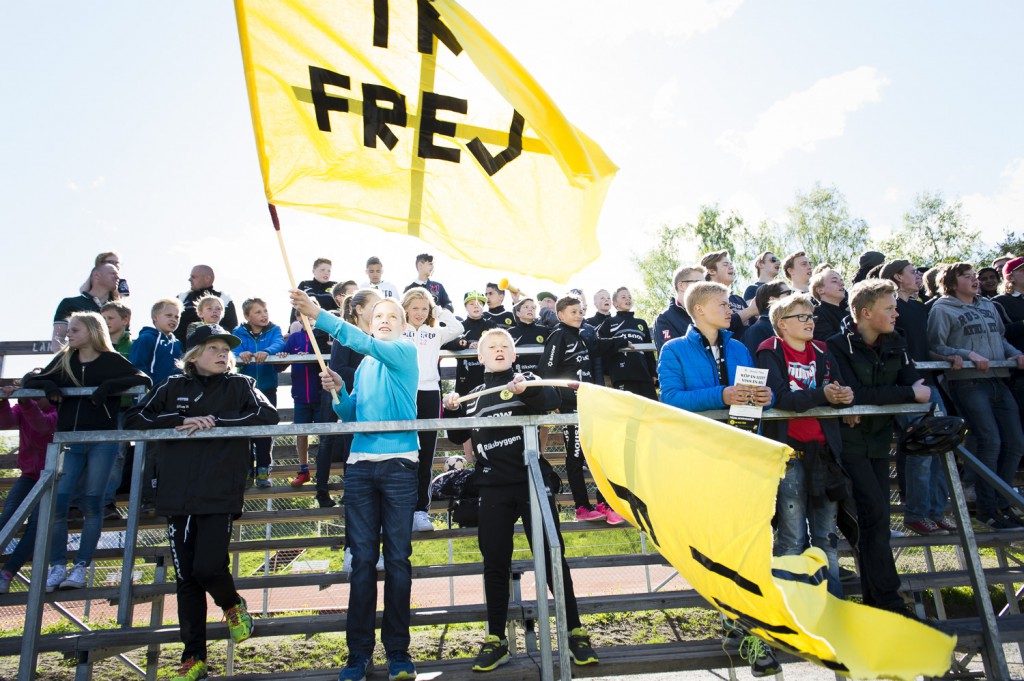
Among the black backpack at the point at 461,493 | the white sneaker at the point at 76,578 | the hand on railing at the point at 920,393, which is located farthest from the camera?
the white sneaker at the point at 76,578

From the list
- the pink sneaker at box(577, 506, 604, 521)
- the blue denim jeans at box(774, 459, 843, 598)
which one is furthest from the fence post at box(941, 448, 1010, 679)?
the pink sneaker at box(577, 506, 604, 521)

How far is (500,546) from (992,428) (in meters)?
4.62

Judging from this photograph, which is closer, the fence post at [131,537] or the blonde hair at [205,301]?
the fence post at [131,537]

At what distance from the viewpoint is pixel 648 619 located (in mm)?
9102

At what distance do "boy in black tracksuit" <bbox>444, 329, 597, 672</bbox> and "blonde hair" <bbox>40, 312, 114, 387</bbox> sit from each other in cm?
318

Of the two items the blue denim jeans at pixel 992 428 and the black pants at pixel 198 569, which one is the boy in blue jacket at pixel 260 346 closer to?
the black pants at pixel 198 569

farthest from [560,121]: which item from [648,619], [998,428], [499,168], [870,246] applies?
[870,246]

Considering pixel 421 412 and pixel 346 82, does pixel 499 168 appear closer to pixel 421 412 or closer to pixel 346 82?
pixel 346 82

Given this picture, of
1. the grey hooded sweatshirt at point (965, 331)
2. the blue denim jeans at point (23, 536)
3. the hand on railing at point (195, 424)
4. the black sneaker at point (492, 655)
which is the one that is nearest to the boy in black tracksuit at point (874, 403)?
Answer: the grey hooded sweatshirt at point (965, 331)

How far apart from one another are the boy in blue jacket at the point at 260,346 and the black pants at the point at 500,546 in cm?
380

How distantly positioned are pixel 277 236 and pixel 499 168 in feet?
4.46

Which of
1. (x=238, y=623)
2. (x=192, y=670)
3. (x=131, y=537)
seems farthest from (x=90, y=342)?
(x=192, y=670)

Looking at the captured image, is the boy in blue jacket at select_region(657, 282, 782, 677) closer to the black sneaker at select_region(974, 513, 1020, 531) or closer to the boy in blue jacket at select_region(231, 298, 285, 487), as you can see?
the black sneaker at select_region(974, 513, 1020, 531)

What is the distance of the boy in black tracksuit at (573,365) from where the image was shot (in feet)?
20.6
